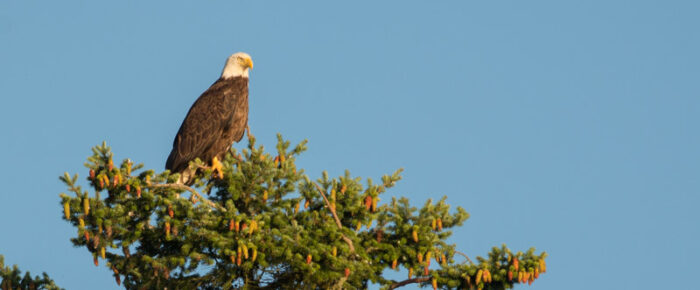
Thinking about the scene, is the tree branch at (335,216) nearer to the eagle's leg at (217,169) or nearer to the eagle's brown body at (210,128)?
the eagle's leg at (217,169)

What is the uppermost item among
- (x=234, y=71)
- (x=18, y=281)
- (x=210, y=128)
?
(x=234, y=71)

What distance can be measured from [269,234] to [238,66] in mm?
5579

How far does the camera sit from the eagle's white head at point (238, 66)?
45.1 feet

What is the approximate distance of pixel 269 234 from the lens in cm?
866

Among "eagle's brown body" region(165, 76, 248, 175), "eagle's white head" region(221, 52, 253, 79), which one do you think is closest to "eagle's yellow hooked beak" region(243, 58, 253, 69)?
"eagle's white head" region(221, 52, 253, 79)

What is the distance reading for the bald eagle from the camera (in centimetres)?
1279

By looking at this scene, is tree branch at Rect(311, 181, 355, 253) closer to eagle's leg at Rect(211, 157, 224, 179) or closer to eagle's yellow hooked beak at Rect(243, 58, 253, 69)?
eagle's leg at Rect(211, 157, 224, 179)

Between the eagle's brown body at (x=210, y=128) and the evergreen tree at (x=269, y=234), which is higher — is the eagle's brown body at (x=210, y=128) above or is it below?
above

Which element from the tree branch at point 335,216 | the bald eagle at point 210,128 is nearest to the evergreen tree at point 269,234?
the tree branch at point 335,216

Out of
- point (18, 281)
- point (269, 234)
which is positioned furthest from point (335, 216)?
point (18, 281)

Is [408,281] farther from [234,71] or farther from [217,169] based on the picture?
[234,71]

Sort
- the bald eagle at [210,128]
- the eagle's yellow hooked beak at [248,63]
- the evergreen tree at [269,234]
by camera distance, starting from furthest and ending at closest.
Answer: the eagle's yellow hooked beak at [248,63] → the bald eagle at [210,128] → the evergreen tree at [269,234]

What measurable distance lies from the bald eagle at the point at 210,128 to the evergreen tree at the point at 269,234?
120 inches

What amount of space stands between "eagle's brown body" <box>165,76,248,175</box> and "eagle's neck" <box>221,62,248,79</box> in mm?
487
